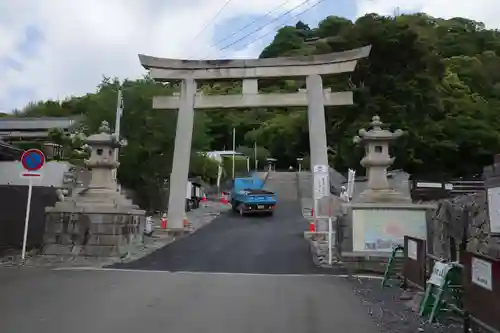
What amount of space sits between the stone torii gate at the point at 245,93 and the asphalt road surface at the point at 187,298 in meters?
7.32

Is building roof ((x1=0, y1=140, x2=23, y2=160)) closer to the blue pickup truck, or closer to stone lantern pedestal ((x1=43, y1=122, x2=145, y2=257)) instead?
stone lantern pedestal ((x1=43, y1=122, x2=145, y2=257))

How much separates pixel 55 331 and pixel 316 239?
48.1ft

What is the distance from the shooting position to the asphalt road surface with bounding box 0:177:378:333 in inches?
260

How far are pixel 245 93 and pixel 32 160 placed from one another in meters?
10.9

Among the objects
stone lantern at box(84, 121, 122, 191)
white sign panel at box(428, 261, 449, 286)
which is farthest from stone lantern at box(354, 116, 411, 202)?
white sign panel at box(428, 261, 449, 286)

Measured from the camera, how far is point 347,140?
115ft

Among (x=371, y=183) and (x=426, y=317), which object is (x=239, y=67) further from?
(x=426, y=317)

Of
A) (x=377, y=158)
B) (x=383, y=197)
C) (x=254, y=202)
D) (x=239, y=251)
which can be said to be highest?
(x=377, y=158)

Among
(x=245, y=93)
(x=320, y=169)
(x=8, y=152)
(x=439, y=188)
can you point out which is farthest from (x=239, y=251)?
(x=439, y=188)

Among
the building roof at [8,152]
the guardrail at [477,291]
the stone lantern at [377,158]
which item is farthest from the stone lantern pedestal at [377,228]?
the building roof at [8,152]

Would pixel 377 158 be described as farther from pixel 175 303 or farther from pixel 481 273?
pixel 481 273

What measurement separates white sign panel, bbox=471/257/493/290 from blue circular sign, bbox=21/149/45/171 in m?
11.4

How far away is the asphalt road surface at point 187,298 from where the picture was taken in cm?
660

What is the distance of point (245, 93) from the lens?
74.5 feet
